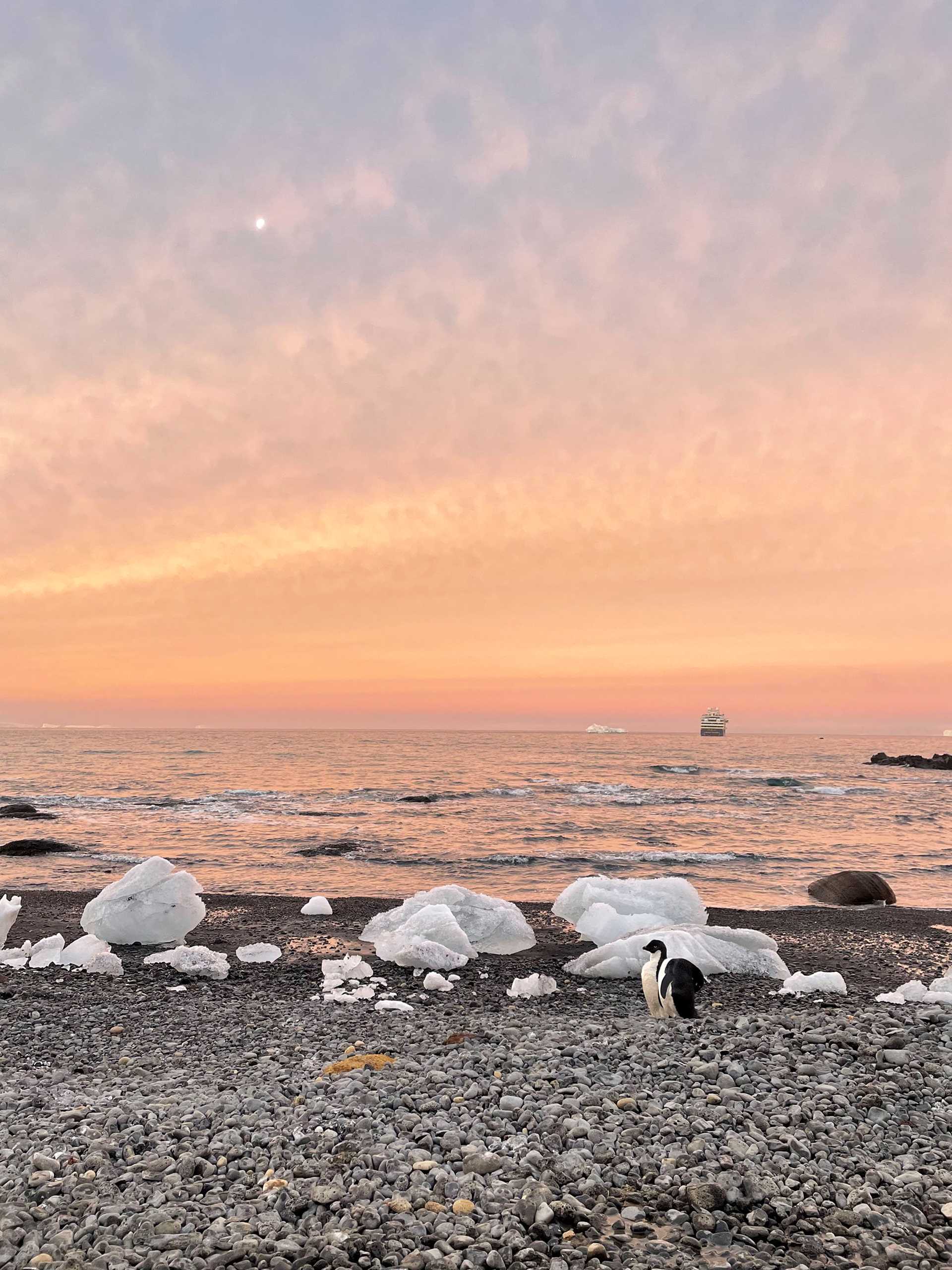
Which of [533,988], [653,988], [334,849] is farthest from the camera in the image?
[334,849]

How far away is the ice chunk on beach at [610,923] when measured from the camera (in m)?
12.0

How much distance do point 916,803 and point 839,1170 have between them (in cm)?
4490

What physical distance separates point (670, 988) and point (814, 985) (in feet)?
7.76

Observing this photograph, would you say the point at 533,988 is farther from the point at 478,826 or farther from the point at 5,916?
the point at 478,826

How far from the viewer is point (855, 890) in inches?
670

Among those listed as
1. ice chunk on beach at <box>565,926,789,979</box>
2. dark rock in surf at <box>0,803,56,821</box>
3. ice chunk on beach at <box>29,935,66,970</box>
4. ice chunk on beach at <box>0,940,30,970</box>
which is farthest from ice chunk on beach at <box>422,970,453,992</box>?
dark rock in surf at <box>0,803,56,821</box>

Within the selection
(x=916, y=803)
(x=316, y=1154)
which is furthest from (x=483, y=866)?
(x=916, y=803)

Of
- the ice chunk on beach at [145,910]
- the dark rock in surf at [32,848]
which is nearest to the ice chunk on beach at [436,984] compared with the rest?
the ice chunk on beach at [145,910]

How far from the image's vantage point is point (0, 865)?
21.0 m

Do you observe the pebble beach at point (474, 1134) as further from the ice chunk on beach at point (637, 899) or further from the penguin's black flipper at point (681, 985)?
the ice chunk on beach at point (637, 899)

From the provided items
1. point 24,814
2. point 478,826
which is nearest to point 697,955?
point 478,826

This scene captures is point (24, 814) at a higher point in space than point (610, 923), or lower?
lower

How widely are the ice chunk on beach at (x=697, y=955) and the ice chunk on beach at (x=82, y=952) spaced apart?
257 inches

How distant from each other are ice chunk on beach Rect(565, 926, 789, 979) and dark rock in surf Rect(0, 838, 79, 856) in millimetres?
18807
